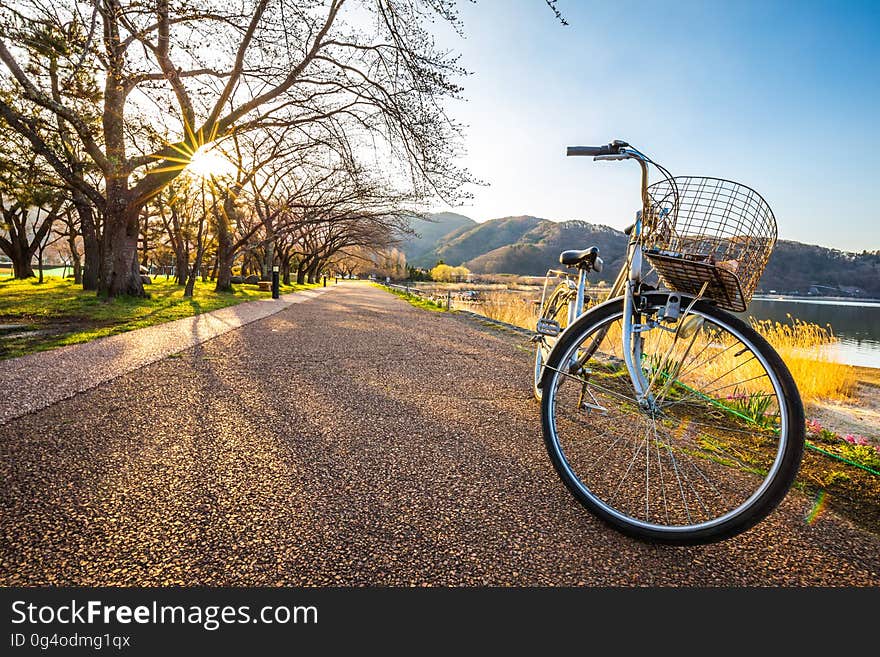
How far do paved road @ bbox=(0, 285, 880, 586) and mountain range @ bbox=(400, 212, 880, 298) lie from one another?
128 centimetres

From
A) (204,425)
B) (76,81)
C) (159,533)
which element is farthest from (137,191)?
(159,533)

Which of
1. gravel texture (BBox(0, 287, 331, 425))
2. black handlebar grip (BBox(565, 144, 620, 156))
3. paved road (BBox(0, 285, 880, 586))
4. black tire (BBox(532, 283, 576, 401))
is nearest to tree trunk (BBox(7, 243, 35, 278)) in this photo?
gravel texture (BBox(0, 287, 331, 425))

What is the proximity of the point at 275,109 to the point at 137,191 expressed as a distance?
4700 mm

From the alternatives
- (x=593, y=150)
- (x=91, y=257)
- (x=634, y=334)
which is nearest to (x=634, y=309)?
(x=634, y=334)

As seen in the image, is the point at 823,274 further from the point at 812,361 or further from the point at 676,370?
the point at 676,370

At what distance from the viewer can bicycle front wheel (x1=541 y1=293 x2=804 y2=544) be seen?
5.32 feet

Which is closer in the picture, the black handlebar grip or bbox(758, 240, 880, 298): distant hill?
the black handlebar grip

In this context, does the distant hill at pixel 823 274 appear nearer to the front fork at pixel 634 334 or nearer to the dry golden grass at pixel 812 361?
the dry golden grass at pixel 812 361

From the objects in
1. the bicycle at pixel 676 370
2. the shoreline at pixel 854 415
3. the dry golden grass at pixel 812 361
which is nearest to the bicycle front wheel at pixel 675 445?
the bicycle at pixel 676 370

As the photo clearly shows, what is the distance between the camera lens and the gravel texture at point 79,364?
3.28 metres

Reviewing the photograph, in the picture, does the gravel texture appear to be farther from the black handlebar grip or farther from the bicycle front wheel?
the black handlebar grip

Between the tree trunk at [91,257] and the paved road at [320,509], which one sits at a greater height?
the tree trunk at [91,257]

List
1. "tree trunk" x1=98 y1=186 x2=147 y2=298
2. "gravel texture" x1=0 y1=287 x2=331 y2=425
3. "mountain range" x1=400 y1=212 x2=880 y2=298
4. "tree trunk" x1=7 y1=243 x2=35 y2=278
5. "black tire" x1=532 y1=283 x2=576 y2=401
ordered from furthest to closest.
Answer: "mountain range" x1=400 y1=212 x2=880 y2=298 → "tree trunk" x1=7 y1=243 x2=35 y2=278 → "tree trunk" x1=98 y1=186 x2=147 y2=298 → "black tire" x1=532 y1=283 x2=576 y2=401 → "gravel texture" x1=0 y1=287 x2=331 y2=425

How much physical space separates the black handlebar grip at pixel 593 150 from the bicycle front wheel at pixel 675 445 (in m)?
0.91
